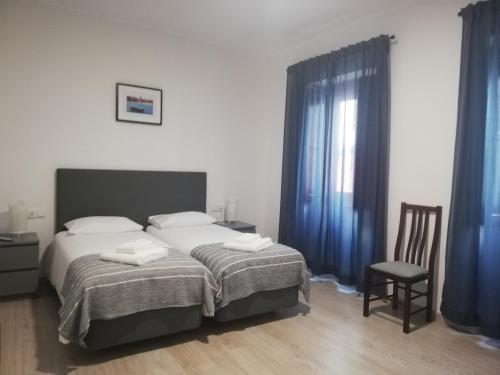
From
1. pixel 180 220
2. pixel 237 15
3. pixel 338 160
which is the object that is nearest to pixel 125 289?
pixel 180 220

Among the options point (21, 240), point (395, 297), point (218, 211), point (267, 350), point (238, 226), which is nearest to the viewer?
point (267, 350)

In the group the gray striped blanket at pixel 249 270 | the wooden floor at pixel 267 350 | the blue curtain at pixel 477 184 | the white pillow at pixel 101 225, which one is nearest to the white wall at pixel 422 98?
the blue curtain at pixel 477 184

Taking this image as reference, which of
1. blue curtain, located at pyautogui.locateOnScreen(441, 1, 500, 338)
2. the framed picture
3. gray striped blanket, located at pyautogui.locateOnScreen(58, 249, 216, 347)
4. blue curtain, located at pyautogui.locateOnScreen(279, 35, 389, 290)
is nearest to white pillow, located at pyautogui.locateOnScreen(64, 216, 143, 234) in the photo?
gray striped blanket, located at pyautogui.locateOnScreen(58, 249, 216, 347)

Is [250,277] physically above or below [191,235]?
below

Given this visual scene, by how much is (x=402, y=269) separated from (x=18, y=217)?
3254 millimetres

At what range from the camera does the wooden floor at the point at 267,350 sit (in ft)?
7.20

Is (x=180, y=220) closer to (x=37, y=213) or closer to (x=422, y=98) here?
(x=37, y=213)

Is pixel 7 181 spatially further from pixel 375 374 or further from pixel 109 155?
pixel 375 374

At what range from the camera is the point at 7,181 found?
332cm

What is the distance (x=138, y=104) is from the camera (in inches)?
154

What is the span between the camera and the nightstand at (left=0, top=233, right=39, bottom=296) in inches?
116

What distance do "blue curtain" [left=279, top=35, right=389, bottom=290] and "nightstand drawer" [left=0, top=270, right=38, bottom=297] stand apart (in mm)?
2634

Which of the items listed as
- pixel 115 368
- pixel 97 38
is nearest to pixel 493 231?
pixel 115 368

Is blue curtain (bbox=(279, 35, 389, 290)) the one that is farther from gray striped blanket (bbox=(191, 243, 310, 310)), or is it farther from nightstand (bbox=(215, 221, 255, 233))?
gray striped blanket (bbox=(191, 243, 310, 310))
